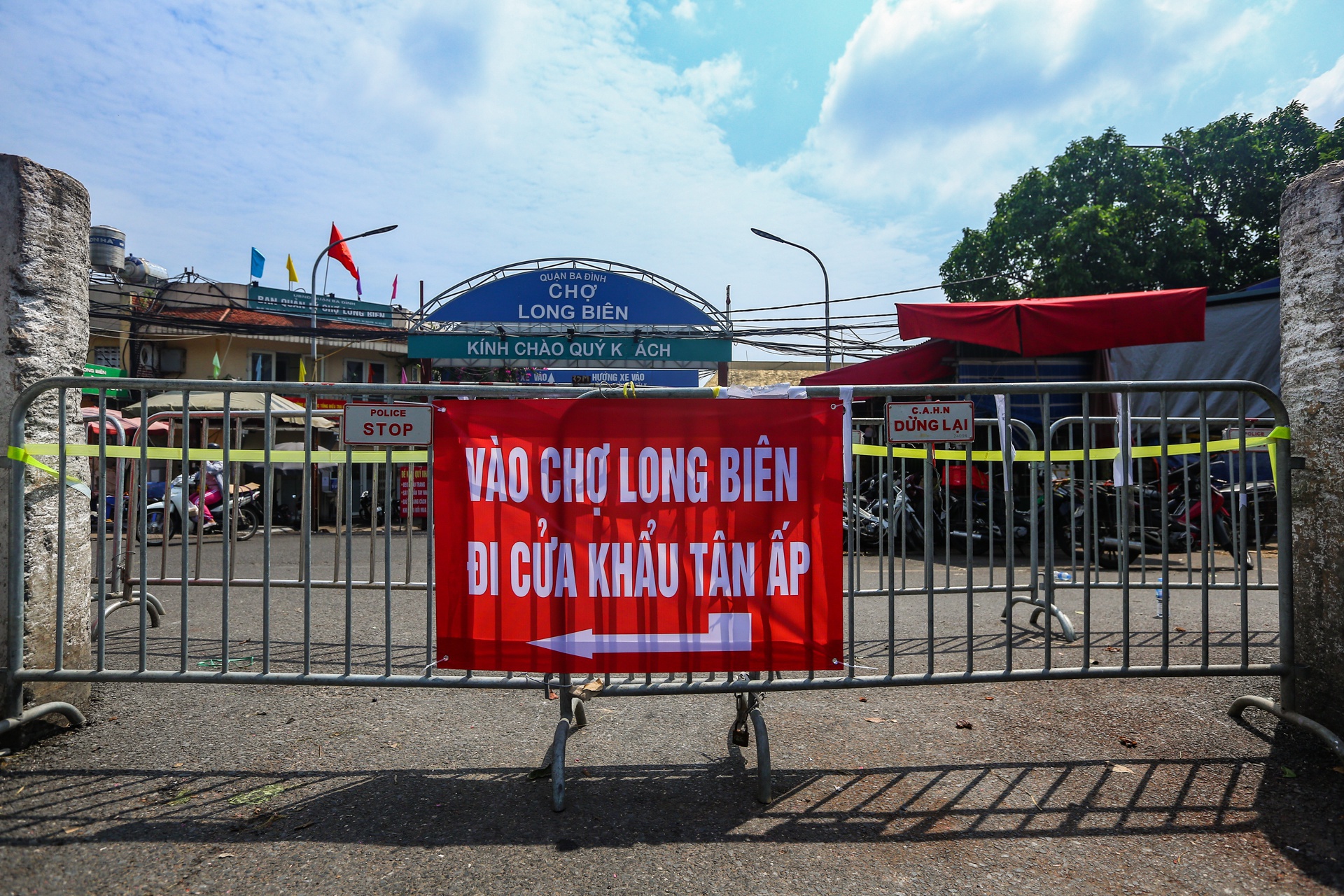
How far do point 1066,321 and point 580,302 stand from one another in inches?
390

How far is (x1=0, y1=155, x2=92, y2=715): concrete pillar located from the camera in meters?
3.54

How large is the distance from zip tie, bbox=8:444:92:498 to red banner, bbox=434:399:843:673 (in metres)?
1.89

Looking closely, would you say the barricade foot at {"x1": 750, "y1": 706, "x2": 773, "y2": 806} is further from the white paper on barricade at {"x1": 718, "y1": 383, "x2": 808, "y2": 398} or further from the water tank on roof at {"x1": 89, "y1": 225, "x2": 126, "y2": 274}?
the water tank on roof at {"x1": 89, "y1": 225, "x2": 126, "y2": 274}

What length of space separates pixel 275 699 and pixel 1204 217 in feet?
111

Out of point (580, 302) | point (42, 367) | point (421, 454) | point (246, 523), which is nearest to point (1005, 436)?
point (421, 454)

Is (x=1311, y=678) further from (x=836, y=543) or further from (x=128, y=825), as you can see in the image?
(x=128, y=825)

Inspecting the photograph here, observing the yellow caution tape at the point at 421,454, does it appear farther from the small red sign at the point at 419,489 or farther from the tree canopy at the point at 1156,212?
the tree canopy at the point at 1156,212

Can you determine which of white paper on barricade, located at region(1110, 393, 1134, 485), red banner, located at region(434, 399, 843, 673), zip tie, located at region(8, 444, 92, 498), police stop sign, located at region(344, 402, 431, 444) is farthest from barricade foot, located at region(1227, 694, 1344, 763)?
zip tie, located at region(8, 444, 92, 498)

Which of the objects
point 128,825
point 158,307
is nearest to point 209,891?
point 128,825

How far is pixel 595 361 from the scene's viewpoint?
17.6 meters

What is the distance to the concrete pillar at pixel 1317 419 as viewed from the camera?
334 centimetres

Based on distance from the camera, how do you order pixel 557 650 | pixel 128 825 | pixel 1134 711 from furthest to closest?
pixel 1134 711
pixel 557 650
pixel 128 825

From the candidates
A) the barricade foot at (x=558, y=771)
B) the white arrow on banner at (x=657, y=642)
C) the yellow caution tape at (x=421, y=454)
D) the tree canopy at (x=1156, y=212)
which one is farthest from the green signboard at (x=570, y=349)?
the tree canopy at (x=1156, y=212)

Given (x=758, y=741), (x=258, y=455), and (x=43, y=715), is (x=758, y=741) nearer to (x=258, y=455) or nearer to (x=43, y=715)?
(x=43, y=715)
